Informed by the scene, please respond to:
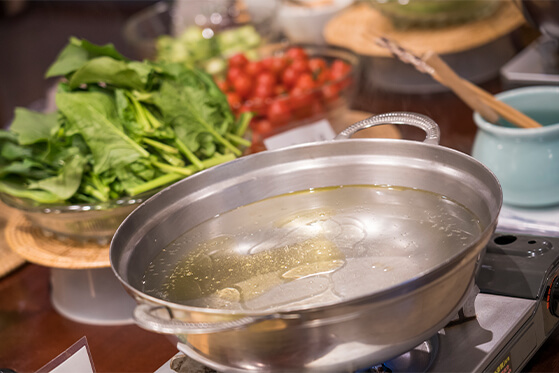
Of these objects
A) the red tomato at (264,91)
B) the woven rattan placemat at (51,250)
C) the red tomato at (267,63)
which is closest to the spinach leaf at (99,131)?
the woven rattan placemat at (51,250)

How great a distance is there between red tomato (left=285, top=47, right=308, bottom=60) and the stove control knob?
1066 millimetres

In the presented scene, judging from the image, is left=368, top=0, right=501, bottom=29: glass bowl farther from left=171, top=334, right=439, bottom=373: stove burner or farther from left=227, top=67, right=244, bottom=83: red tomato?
left=171, top=334, right=439, bottom=373: stove burner

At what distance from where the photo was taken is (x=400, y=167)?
87cm

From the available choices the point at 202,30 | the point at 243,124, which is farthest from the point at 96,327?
the point at 202,30

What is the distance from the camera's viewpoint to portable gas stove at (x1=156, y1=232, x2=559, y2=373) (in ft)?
2.48

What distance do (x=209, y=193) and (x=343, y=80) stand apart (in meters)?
0.79

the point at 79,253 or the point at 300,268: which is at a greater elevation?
the point at 300,268

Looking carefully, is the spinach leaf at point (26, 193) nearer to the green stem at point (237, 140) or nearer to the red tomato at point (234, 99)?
the green stem at point (237, 140)

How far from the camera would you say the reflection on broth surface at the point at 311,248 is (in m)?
0.71

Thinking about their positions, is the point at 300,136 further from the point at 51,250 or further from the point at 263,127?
the point at 51,250

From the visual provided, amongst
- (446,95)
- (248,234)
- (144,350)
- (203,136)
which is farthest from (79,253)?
(446,95)

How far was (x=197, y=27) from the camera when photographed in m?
2.30

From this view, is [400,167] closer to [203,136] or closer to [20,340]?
[203,136]


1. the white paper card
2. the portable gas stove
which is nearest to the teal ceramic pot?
the portable gas stove
